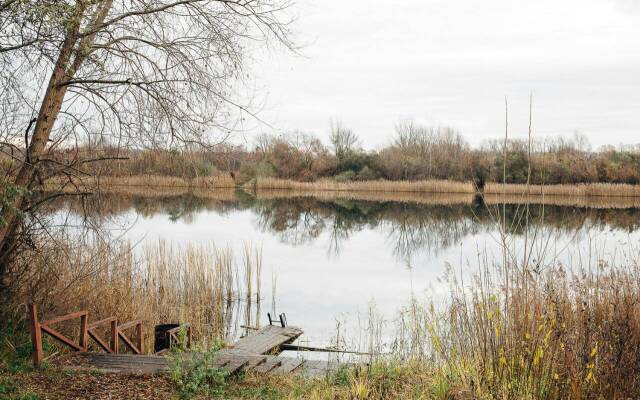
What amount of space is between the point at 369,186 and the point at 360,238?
24.1 m

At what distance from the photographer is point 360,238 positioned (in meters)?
27.9

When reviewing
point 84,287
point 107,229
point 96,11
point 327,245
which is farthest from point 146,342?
point 327,245

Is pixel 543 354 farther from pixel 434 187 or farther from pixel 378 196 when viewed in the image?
pixel 378 196

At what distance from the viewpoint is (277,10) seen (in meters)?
8.16

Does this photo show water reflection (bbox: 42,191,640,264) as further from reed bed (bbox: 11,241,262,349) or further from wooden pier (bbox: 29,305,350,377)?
wooden pier (bbox: 29,305,350,377)

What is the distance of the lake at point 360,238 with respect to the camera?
10.2m

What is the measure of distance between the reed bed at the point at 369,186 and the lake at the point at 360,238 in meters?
0.90

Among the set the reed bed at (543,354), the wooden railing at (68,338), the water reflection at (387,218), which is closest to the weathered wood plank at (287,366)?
the wooden railing at (68,338)

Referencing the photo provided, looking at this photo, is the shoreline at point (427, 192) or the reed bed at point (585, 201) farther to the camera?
the shoreline at point (427, 192)

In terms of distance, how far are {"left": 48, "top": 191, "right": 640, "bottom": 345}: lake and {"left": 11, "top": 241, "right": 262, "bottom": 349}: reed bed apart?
77 centimetres

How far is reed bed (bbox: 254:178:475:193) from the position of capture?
44.7m

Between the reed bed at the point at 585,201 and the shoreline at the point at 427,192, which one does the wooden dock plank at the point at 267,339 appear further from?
the reed bed at the point at 585,201

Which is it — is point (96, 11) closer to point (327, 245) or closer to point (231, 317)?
point (231, 317)

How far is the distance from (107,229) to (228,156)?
211cm
